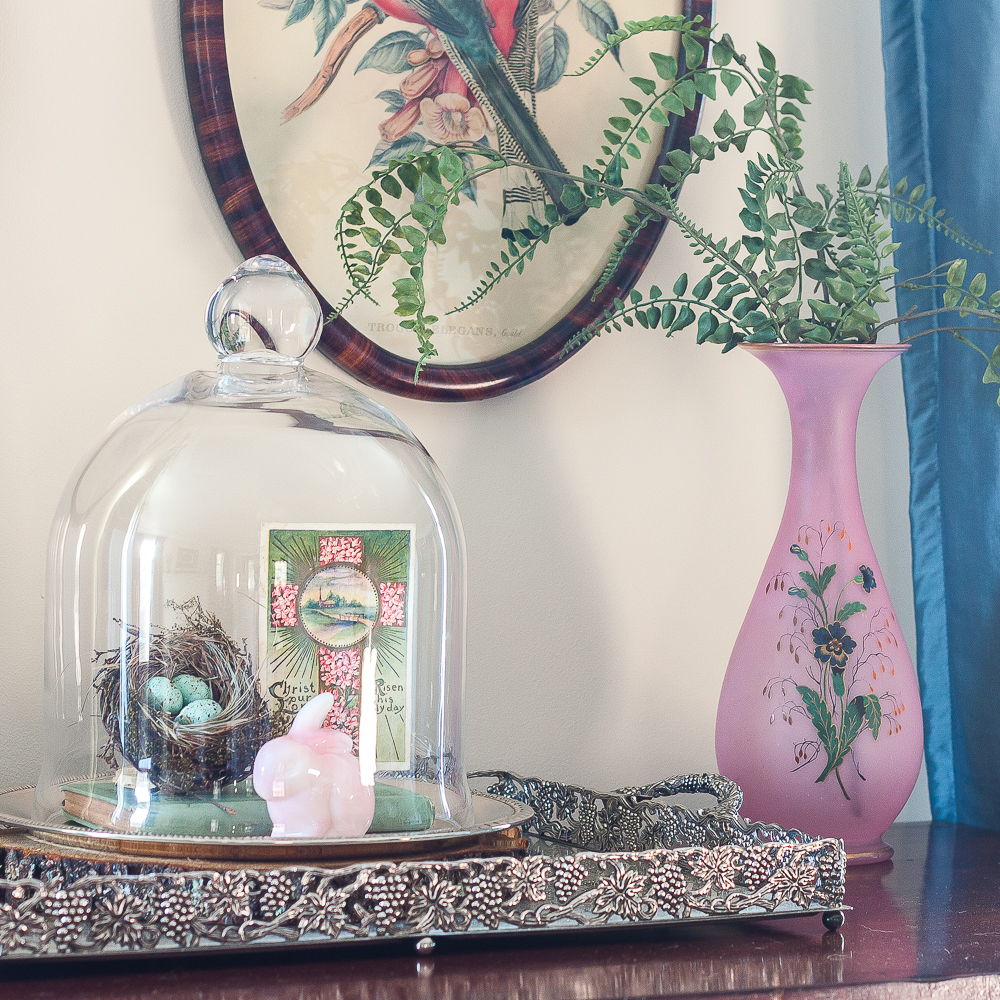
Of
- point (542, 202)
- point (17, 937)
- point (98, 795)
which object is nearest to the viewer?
point (17, 937)

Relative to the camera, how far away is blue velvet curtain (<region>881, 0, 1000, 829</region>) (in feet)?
3.18

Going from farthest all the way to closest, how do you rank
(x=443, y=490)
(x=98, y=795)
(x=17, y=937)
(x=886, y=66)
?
(x=886, y=66), (x=443, y=490), (x=98, y=795), (x=17, y=937)

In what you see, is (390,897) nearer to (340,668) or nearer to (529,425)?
(340,668)

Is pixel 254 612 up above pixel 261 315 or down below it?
below

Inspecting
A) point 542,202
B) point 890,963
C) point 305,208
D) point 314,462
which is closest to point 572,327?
point 542,202

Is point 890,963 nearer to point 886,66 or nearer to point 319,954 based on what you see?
point 319,954

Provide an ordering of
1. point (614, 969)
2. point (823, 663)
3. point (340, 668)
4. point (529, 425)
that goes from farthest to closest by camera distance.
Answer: point (529, 425) < point (823, 663) < point (340, 668) < point (614, 969)

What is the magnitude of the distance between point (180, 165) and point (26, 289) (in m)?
0.15

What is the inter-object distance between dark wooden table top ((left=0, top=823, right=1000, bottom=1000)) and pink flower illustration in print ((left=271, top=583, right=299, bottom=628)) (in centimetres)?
18

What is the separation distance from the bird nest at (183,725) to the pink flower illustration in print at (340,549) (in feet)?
0.23

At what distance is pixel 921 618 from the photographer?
1.03 metres

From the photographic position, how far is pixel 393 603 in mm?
680

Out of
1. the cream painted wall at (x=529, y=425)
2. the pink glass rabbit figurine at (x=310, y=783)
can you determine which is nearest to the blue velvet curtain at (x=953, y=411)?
the cream painted wall at (x=529, y=425)

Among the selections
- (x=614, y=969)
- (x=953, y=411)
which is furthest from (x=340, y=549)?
(x=953, y=411)
